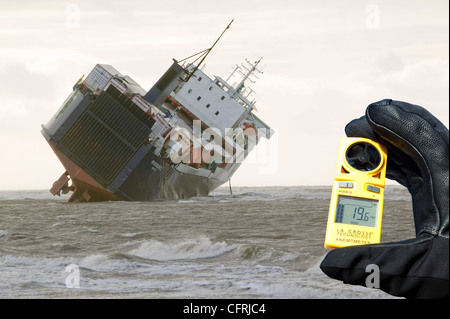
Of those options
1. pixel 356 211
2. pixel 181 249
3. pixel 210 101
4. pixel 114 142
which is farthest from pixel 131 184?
pixel 356 211

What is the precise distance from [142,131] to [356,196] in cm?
3594

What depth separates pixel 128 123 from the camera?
125 ft

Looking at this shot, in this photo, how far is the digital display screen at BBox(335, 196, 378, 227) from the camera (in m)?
2.51

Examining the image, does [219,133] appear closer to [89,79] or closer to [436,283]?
[89,79]

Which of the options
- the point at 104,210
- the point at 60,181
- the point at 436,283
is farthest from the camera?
the point at 60,181

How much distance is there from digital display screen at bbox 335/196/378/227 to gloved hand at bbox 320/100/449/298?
0.62 feet

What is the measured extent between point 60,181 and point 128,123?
25.0 ft

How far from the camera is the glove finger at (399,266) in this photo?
217 cm

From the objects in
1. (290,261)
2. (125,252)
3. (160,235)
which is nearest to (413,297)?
(290,261)

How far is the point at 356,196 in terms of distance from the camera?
2.52 m

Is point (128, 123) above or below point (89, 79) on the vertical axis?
below

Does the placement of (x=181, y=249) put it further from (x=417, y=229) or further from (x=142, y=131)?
(x=142, y=131)

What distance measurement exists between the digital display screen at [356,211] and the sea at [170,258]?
648cm

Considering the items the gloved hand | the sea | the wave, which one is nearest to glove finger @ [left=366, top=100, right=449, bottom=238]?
the gloved hand
